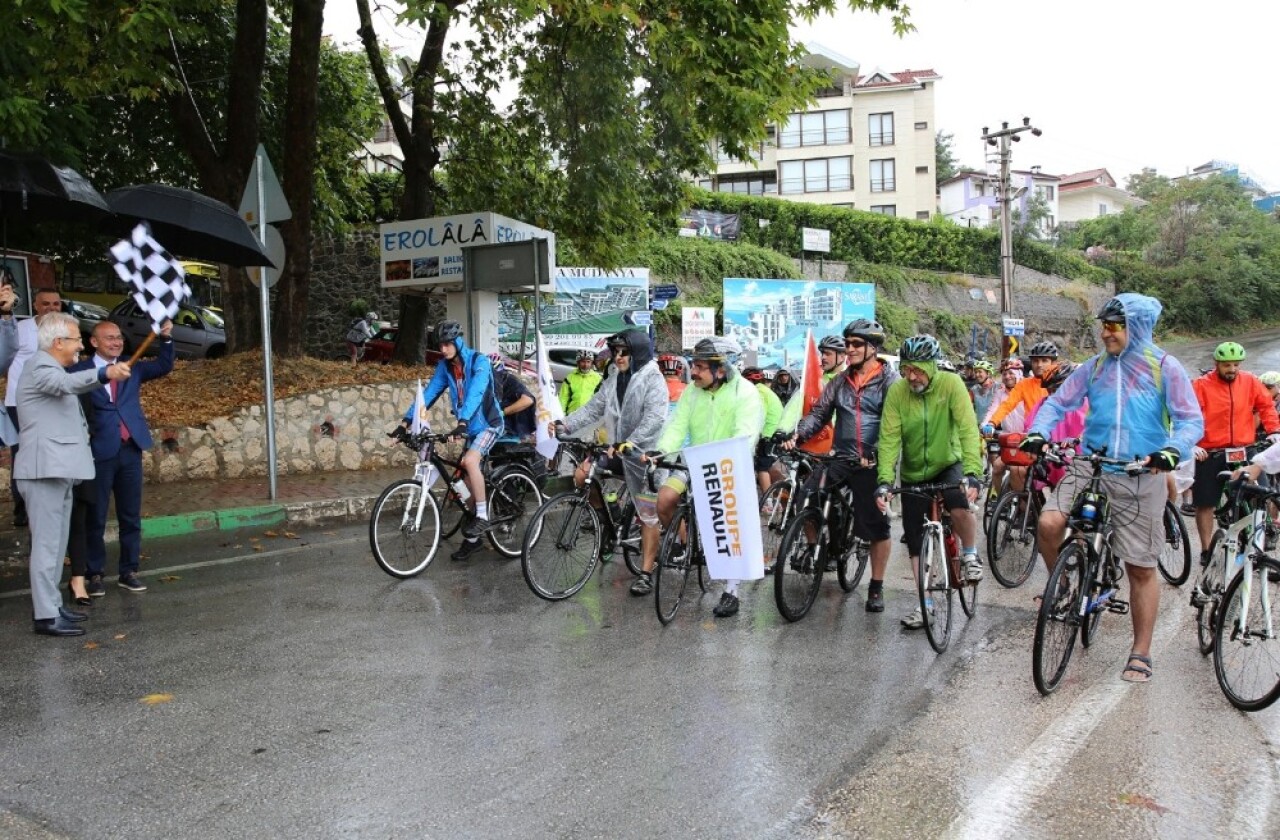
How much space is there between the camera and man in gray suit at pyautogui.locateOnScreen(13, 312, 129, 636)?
6.11 meters

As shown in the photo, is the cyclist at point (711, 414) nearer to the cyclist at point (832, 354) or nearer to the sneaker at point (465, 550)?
the cyclist at point (832, 354)

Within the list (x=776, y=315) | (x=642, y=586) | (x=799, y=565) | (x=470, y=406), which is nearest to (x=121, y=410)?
(x=470, y=406)

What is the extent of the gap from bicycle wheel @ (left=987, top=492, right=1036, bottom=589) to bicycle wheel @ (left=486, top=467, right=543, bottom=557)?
144 inches

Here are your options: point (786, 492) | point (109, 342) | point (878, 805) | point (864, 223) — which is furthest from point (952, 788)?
point (864, 223)

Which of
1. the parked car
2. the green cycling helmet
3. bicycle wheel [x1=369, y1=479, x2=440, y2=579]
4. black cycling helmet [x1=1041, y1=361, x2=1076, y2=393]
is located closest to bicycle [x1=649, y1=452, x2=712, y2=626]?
bicycle wheel [x1=369, y1=479, x2=440, y2=579]

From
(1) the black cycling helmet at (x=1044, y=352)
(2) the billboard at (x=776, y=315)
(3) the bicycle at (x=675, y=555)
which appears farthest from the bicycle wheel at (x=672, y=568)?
(2) the billboard at (x=776, y=315)

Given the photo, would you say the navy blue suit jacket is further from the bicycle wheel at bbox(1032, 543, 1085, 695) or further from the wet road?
the bicycle wheel at bbox(1032, 543, 1085, 695)

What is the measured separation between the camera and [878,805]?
12.8 ft

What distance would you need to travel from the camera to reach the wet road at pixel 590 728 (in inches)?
150

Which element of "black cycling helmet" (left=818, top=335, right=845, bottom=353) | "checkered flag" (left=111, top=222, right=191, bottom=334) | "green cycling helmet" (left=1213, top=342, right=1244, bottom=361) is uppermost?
"checkered flag" (left=111, top=222, right=191, bottom=334)

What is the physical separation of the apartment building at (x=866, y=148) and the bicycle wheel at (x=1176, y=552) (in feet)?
176

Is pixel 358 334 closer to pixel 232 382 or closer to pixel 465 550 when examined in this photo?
pixel 232 382

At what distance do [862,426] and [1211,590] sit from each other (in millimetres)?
2334

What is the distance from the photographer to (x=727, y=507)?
21.6 ft
